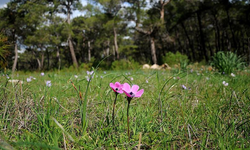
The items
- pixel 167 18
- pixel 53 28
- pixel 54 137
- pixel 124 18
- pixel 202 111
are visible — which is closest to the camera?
pixel 54 137

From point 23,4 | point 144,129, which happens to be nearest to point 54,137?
point 144,129

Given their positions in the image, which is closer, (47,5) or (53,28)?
(47,5)

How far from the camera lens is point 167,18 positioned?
29.9 meters

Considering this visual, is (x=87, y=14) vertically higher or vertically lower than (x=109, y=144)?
higher

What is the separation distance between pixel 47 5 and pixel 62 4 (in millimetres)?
1722

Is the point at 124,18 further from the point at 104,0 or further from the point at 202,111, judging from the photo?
the point at 202,111

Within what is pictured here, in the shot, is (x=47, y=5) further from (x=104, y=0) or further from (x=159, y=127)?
(x=159, y=127)

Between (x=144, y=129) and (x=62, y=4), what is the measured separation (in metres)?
22.4

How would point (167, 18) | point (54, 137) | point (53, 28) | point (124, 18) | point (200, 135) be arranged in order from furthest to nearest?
1. point (167, 18)
2. point (53, 28)
3. point (124, 18)
4. point (200, 135)
5. point (54, 137)

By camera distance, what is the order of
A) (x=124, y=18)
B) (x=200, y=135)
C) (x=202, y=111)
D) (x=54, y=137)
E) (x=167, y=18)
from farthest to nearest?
(x=167, y=18)
(x=124, y=18)
(x=202, y=111)
(x=200, y=135)
(x=54, y=137)

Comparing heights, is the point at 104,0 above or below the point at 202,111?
above

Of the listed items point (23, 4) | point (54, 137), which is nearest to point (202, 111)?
point (54, 137)

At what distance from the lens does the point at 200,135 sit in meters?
1.05

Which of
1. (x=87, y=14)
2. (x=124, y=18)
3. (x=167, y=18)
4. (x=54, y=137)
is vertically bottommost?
(x=54, y=137)
